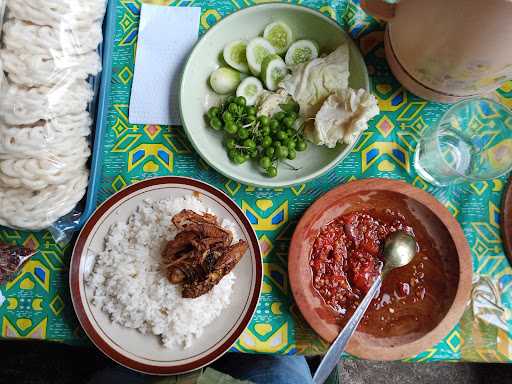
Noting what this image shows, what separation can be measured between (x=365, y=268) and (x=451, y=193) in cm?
46

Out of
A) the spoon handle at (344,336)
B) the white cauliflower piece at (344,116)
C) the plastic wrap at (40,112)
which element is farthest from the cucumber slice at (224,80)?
the spoon handle at (344,336)

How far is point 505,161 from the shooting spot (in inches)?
58.8

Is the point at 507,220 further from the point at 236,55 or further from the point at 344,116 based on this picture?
the point at 236,55

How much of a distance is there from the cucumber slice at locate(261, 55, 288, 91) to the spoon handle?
0.82m

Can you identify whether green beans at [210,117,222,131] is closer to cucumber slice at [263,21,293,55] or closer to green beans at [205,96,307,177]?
green beans at [205,96,307,177]

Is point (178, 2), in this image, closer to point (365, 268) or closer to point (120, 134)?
point (120, 134)

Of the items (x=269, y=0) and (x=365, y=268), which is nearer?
(x=365, y=268)

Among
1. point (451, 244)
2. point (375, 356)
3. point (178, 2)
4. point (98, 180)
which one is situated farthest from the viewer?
point (178, 2)

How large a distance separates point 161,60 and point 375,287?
1186mm

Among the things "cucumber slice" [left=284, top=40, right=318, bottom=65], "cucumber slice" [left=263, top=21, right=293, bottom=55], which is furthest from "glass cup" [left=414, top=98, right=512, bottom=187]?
"cucumber slice" [left=263, top=21, right=293, bottom=55]

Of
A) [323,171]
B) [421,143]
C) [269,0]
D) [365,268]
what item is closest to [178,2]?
[269,0]

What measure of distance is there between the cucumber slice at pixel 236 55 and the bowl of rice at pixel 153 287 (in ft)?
1.65

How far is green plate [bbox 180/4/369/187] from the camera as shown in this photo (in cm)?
152

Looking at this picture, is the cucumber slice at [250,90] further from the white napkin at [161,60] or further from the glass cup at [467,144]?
the glass cup at [467,144]
